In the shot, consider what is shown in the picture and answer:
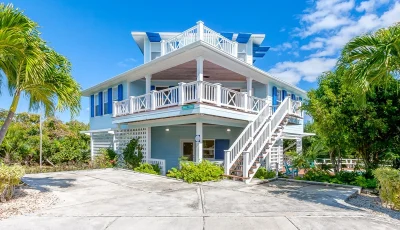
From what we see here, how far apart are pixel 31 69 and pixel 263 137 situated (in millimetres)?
9542

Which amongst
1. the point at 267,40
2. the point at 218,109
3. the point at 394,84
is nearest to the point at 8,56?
the point at 218,109

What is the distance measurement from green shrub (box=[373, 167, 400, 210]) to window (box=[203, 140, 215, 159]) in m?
9.99

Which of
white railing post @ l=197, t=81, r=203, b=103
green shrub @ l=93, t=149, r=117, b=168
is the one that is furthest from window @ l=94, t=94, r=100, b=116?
white railing post @ l=197, t=81, r=203, b=103

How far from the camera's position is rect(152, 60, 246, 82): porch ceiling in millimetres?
14141

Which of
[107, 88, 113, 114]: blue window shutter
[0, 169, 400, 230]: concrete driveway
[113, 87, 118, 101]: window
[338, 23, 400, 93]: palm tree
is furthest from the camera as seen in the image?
[107, 88, 113, 114]: blue window shutter

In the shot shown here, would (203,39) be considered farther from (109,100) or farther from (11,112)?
(11,112)

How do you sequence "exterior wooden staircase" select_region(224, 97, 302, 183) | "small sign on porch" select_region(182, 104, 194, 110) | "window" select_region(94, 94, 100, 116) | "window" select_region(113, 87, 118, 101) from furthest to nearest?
"window" select_region(94, 94, 100, 116), "window" select_region(113, 87, 118, 101), "small sign on porch" select_region(182, 104, 194, 110), "exterior wooden staircase" select_region(224, 97, 302, 183)

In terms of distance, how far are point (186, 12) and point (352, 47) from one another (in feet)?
52.3

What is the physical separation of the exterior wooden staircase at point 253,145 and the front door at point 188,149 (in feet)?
15.5

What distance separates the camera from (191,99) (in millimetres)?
11328

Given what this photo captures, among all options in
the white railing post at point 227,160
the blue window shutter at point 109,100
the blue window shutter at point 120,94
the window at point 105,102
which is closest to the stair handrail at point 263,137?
the white railing post at point 227,160

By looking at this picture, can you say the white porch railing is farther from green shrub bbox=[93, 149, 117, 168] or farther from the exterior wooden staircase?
green shrub bbox=[93, 149, 117, 168]

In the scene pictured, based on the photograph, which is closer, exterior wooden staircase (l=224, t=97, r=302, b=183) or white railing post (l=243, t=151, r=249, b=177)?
white railing post (l=243, t=151, r=249, b=177)

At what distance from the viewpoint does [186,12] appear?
68.3 feet
